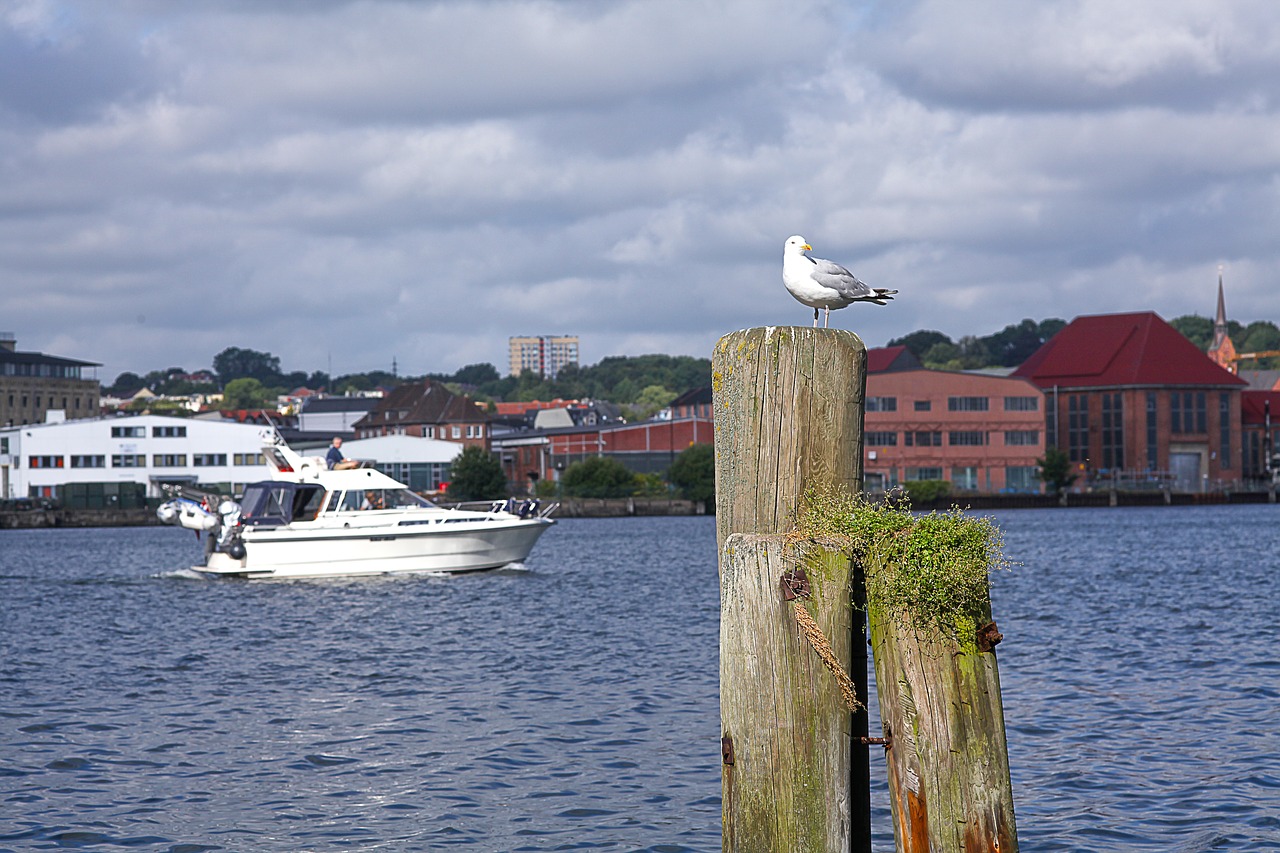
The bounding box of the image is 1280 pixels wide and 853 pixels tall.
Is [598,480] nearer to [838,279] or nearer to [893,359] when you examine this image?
[893,359]

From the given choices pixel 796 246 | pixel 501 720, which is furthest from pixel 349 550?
pixel 796 246

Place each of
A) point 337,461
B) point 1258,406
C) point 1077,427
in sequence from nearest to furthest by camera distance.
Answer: point 337,461 < point 1077,427 < point 1258,406

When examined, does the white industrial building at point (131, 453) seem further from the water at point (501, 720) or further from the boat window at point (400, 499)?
the water at point (501, 720)

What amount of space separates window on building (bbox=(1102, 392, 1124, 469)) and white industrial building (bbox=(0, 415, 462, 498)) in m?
62.1

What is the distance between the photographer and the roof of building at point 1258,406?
513ft

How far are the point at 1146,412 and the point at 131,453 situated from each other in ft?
282

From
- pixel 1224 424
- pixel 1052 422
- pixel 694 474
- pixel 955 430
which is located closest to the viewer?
pixel 694 474

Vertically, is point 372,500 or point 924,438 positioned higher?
point 924,438

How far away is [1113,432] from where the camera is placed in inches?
5453

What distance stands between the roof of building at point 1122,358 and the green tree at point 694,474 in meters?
39.5

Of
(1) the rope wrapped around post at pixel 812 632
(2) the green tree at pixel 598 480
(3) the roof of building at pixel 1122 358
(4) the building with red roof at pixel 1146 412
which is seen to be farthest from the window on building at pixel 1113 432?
(1) the rope wrapped around post at pixel 812 632

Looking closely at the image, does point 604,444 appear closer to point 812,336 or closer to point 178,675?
point 178,675

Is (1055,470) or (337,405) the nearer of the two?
(1055,470)

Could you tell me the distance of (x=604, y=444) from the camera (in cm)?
13588
